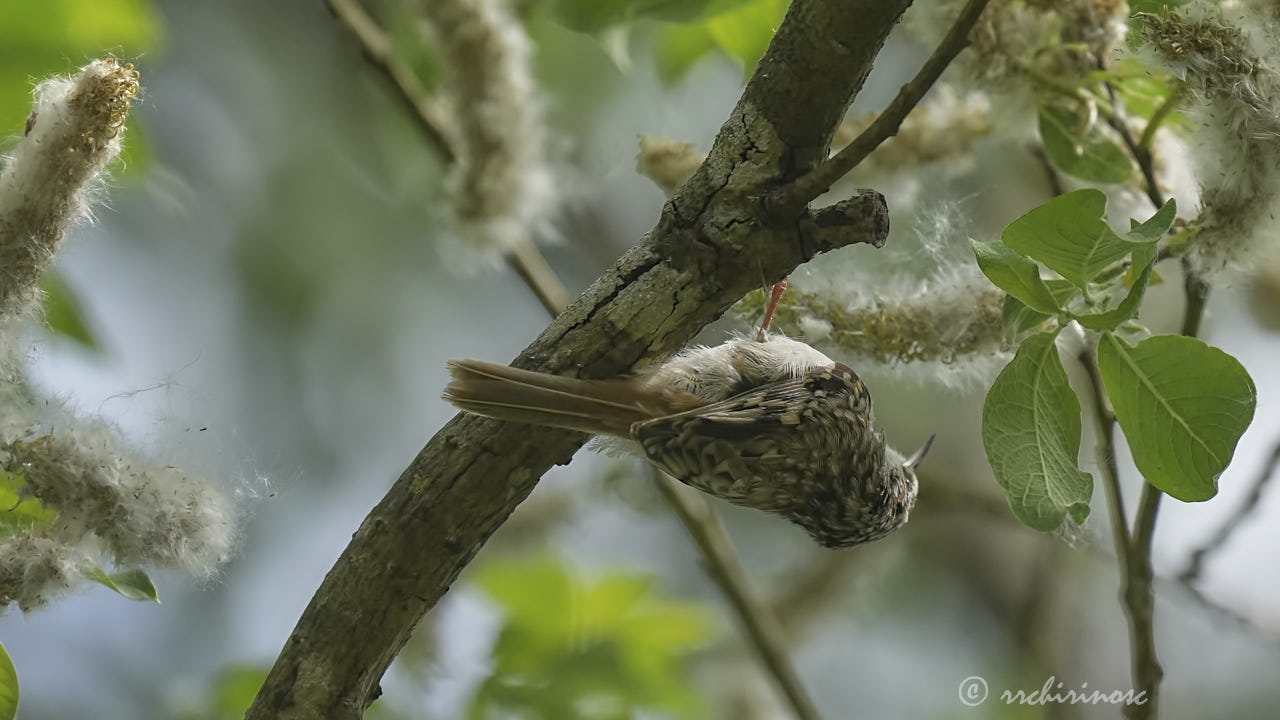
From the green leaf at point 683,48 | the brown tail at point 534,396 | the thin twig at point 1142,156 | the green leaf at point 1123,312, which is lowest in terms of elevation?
the green leaf at point 1123,312

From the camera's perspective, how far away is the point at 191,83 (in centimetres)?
509

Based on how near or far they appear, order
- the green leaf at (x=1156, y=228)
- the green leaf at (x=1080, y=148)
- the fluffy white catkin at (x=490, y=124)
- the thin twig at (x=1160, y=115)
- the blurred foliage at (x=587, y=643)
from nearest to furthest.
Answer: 1. the green leaf at (x=1156, y=228)
2. the thin twig at (x=1160, y=115)
3. the green leaf at (x=1080, y=148)
4. the fluffy white catkin at (x=490, y=124)
5. the blurred foliage at (x=587, y=643)

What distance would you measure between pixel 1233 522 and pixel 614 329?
1.50 m

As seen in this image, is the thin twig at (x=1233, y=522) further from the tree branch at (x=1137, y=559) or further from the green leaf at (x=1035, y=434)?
the green leaf at (x=1035, y=434)

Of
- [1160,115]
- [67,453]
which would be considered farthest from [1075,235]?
[67,453]

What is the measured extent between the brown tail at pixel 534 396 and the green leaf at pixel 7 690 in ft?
2.27

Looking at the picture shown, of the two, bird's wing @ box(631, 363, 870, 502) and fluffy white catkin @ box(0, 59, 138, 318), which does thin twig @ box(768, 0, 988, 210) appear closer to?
bird's wing @ box(631, 363, 870, 502)

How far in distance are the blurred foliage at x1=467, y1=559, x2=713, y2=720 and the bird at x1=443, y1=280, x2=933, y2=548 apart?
983mm

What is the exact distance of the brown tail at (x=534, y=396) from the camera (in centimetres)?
155

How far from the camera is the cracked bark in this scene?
4.84 ft

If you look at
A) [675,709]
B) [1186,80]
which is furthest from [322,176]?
[1186,80]

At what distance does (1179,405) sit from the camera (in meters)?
1.36

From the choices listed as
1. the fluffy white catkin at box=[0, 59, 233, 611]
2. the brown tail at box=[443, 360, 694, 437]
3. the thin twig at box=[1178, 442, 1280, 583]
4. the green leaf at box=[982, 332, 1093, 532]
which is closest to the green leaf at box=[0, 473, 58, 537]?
the fluffy white catkin at box=[0, 59, 233, 611]

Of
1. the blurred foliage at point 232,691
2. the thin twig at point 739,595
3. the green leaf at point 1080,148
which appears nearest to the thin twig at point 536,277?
the thin twig at point 739,595
